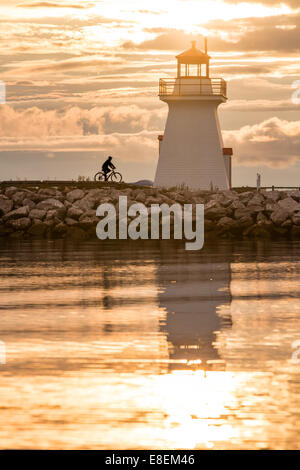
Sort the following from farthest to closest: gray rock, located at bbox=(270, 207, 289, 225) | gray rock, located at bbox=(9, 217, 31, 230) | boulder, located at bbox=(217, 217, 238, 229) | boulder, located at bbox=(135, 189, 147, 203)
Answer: boulder, located at bbox=(135, 189, 147, 203) < gray rock, located at bbox=(270, 207, 289, 225) < gray rock, located at bbox=(9, 217, 31, 230) < boulder, located at bbox=(217, 217, 238, 229)

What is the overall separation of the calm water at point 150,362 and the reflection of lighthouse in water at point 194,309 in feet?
0.08

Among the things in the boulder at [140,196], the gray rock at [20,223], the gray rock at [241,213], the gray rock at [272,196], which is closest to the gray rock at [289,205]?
the gray rock at [272,196]

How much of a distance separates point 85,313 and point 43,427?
265 inches

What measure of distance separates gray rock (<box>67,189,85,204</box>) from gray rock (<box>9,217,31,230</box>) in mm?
2439

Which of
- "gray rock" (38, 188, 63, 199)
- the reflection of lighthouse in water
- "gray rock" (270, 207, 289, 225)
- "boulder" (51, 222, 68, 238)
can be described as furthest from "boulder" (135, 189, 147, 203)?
the reflection of lighthouse in water

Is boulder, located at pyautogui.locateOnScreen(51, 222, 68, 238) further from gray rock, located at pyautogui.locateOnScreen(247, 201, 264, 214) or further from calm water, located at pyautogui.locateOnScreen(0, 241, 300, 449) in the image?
calm water, located at pyautogui.locateOnScreen(0, 241, 300, 449)

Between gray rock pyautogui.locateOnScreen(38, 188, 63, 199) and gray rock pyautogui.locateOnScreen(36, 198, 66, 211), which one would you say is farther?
gray rock pyautogui.locateOnScreen(38, 188, 63, 199)

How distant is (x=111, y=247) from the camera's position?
3175cm

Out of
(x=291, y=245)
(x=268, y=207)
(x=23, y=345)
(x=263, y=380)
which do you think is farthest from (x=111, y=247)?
Answer: (x=263, y=380)

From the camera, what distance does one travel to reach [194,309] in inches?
581

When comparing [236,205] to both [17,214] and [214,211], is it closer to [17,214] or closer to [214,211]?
[214,211]

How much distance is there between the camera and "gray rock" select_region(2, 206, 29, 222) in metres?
39.7

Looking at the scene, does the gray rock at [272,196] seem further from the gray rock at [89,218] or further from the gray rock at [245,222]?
the gray rock at [89,218]

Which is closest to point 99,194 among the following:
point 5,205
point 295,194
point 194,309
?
point 5,205
